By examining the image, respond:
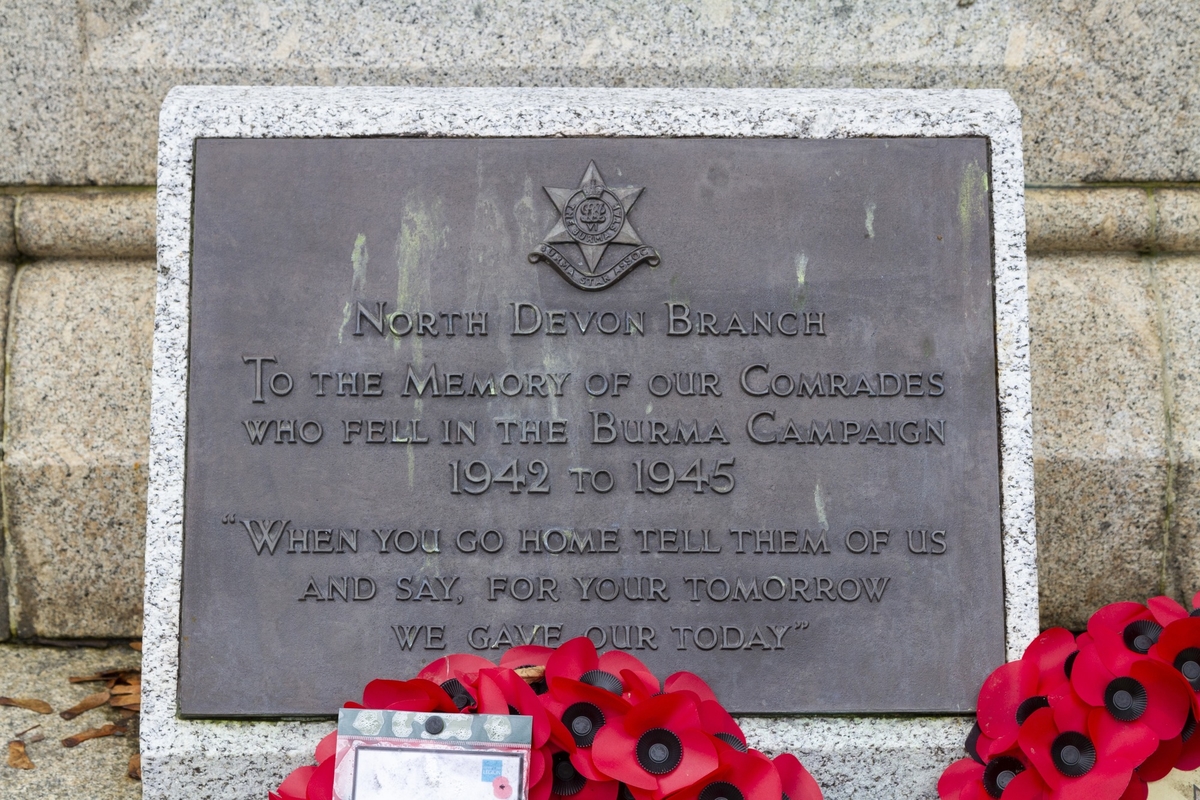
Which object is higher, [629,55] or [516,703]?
[629,55]

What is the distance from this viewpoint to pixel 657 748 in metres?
2.05

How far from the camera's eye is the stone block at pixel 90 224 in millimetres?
3502

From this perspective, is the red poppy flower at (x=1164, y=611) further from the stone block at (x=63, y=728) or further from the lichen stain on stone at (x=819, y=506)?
the stone block at (x=63, y=728)

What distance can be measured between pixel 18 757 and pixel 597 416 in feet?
6.15

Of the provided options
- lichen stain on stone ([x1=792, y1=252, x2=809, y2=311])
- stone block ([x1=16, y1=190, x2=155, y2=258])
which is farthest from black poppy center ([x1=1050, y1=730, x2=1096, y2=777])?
stone block ([x1=16, y1=190, x2=155, y2=258])

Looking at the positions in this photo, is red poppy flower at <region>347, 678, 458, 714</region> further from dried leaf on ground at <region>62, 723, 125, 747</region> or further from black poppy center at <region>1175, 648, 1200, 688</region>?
black poppy center at <region>1175, 648, 1200, 688</region>

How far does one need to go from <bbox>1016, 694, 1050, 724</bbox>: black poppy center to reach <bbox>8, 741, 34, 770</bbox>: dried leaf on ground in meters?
2.62

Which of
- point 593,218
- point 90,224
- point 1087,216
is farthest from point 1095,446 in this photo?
point 90,224

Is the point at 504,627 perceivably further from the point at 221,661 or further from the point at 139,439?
the point at 139,439

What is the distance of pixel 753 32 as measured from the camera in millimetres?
3484

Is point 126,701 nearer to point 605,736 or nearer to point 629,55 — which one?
point 605,736

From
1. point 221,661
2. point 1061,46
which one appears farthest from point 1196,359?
point 221,661

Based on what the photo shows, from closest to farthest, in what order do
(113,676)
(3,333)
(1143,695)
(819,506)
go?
(1143,695)
(819,506)
(113,676)
(3,333)

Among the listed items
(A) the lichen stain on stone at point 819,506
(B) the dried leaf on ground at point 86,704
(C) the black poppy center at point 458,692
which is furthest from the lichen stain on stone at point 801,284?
(B) the dried leaf on ground at point 86,704
